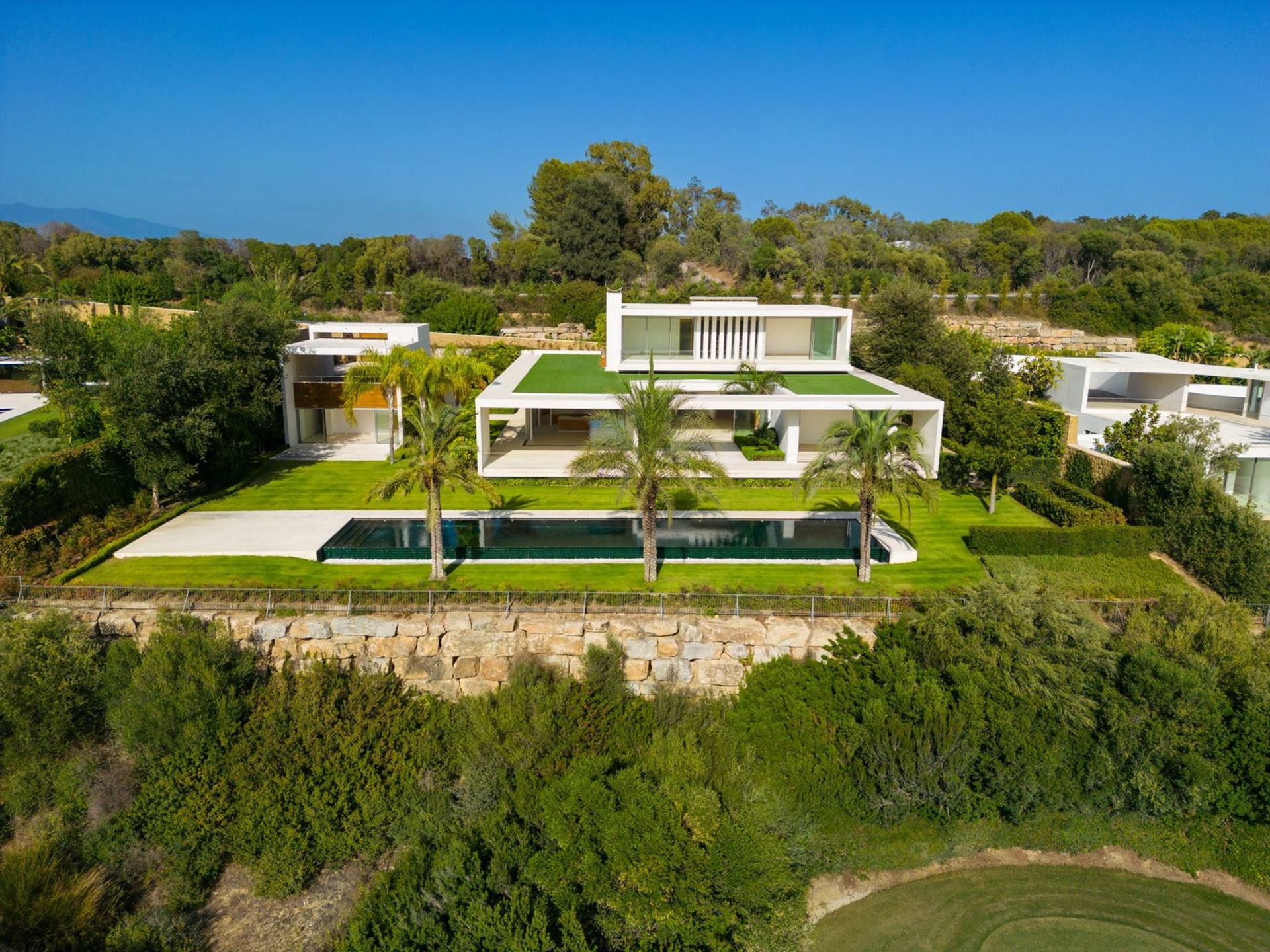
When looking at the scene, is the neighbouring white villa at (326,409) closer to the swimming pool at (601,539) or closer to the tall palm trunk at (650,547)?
the swimming pool at (601,539)

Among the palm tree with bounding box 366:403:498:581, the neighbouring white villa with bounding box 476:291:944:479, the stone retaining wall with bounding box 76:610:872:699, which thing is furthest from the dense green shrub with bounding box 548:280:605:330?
the stone retaining wall with bounding box 76:610:872:699

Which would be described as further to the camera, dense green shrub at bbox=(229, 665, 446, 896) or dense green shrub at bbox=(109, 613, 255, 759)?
Answer: dense green shrub at bbox=(109, 613, 255, 759)

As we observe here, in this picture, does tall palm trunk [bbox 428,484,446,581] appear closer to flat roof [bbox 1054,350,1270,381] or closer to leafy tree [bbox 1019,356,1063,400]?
leafy tree [bbox 1019,356,1063,400]

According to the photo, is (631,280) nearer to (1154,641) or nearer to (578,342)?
(578,342)

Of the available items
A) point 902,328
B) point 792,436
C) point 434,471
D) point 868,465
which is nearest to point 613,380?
point 792,436

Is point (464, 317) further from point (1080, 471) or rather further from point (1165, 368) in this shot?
point (1165, 368)

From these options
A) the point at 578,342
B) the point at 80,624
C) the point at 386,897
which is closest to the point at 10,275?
the point at 578,342
